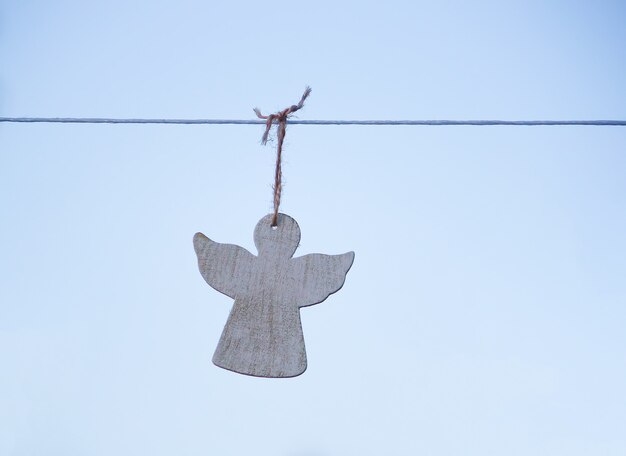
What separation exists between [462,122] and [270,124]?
26cm

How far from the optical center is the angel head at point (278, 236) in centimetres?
88

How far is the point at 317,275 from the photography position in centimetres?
87

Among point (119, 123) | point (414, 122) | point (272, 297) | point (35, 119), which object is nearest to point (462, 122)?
point (414, 122)

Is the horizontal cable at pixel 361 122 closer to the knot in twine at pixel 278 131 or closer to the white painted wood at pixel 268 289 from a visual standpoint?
the knot in twine at pixel 278 131

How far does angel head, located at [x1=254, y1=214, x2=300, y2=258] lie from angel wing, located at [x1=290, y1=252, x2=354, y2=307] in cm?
2

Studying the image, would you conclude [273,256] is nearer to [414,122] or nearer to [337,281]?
[337,281]

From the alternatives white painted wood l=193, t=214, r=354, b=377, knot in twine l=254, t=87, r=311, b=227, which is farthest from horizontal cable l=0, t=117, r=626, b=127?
white painted wood l=193, t=214, r=354, b=377

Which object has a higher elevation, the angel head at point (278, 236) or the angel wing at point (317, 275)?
the angel head at point (278, 236)

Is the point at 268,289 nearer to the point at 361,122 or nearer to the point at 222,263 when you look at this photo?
the point at 222,263

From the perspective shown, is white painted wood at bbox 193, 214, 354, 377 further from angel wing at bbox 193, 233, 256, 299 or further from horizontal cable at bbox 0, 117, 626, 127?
horizontal cable at bbox 0, 117, 626, 127

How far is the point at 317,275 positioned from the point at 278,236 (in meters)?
0.07

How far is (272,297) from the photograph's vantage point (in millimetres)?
854

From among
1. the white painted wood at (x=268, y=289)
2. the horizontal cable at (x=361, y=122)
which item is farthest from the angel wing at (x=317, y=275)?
the horizontal cable at (x=361, y=122)

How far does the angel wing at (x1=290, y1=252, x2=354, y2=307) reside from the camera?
0.86 metres
